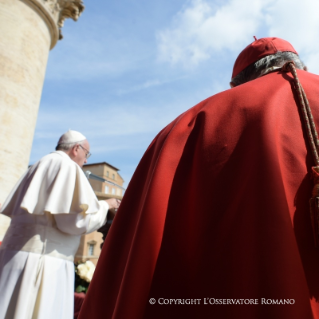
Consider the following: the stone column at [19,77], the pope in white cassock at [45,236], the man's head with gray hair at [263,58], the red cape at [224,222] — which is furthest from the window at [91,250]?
the red cape at [224,222]

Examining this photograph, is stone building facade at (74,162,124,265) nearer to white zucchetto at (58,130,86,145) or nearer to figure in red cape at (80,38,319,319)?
white zucchetto at (58,130,86,145)

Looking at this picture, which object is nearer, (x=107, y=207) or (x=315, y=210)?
(x=315, y=210)

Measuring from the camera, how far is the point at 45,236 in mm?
3010

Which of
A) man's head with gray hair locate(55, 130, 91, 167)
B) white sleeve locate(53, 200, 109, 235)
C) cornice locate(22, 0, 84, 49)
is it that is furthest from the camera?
cornice locate(22, 0, 84, 49)

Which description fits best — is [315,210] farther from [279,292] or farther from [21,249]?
[21,249]

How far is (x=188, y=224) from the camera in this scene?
105 centimetres

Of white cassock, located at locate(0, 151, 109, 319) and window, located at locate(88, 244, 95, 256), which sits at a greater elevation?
window, located at locate(88, 244, 95, 256)

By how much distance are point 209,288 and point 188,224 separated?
0.22 m

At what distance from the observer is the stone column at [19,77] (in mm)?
5539

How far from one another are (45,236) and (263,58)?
2.51m

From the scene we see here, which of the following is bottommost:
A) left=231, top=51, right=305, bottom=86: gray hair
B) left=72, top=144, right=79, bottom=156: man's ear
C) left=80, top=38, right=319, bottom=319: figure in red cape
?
left=80, top=38, right=319, bottom=319: figure in red cape

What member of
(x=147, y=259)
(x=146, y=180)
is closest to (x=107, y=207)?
(x=146, y=180)

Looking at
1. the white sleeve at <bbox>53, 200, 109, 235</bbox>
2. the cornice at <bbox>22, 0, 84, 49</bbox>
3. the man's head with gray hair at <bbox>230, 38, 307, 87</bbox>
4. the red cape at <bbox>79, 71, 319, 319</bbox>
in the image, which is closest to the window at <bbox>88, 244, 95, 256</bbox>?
the cornice at <bbox>22, 0, 84, 49</bbox>

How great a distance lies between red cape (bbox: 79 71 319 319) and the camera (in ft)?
2.77
